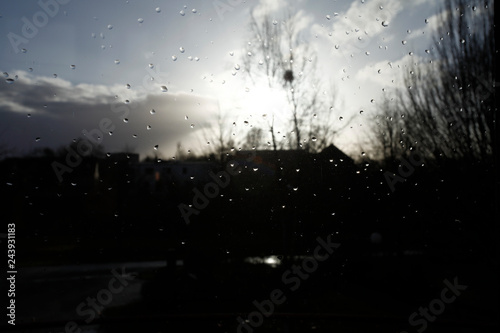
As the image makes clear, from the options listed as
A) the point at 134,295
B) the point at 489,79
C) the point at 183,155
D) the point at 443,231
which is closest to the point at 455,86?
the point at 489,79

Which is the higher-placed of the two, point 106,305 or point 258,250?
point 258,250

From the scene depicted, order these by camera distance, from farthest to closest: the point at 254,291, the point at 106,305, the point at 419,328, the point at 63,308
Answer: the point at 254,291 < the point at 106,305 < the point at 63,308 < the point at 419,328

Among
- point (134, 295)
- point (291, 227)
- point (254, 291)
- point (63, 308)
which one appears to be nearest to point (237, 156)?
point (291, 227)

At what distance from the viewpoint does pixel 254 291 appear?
258 cm

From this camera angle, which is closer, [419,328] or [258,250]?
[419,328]

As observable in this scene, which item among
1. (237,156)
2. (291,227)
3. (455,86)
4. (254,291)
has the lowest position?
(254,291)

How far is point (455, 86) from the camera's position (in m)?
2.90

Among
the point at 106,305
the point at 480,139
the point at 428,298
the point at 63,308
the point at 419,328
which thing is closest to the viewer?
the point at 419,328

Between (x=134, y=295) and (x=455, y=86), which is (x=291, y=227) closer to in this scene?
(x=134, y=295)

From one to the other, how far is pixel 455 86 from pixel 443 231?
120 centimetres

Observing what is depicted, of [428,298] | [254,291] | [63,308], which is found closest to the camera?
[63,308]

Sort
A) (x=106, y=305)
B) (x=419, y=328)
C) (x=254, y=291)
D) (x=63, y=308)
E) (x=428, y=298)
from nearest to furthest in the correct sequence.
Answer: (x=419, y=328) < (x=63, y=308) < (x=106, y=305) < (x=254, y=291) < (x=428, y=298)

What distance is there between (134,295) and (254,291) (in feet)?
2.80

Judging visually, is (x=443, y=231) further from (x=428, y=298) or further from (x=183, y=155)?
(x=183, y=155)
